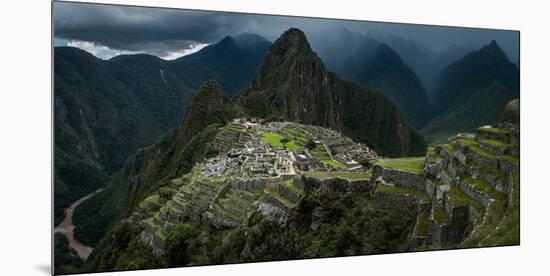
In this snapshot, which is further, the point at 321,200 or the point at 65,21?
the point at 321,200

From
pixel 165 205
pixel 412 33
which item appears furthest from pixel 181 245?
pixel 412 33

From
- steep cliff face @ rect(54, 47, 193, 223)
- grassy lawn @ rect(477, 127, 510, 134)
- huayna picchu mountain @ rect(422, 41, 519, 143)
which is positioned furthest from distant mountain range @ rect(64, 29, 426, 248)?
grassy lawn @ rect(477, 127, 510, 134)

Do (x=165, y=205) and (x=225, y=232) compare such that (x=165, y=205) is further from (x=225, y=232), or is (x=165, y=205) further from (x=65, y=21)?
(x=65, y=21)

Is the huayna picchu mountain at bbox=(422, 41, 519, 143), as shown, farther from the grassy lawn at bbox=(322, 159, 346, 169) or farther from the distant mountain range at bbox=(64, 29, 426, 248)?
the grassy lawn at bbox=(322, 159, 346, 169)

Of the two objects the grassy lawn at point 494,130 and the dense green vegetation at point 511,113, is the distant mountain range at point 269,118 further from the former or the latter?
the dense green vegetation at point 511,113

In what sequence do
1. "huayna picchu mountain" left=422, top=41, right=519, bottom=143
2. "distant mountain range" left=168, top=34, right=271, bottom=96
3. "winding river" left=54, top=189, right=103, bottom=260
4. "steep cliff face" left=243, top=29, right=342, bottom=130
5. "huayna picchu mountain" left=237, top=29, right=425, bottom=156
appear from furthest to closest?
"steep cliff face" left=243, top=29, right=342, bottom=130 → "huayna picchu mountain" left=237, top=29, right=425, bottom=156 → "huayna picchu mountain" left=422, top=41, right=519, bottom=143 → "distant mountain range" left=168, top=34, right=271, bottom=96 → "winding river" left=54, top=189, right=103, bottom=260

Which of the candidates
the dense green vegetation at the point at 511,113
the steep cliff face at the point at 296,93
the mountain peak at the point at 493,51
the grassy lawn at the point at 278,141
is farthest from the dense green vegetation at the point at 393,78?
the steep cliff face at the point at 296,93
